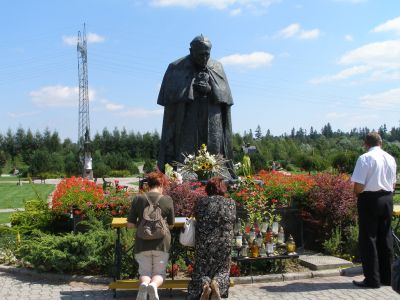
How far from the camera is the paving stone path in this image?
602cm

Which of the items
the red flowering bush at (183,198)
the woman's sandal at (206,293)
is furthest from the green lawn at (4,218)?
the woman's sandal at (206,293)

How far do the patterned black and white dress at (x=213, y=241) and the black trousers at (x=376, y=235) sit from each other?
70.2 inches

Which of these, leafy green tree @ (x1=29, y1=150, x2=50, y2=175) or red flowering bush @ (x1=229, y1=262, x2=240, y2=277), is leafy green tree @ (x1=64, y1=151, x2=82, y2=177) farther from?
red flowering bush @ (x1=229, y1=262, x2=240, y2=277)

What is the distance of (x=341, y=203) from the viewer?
27.2ft


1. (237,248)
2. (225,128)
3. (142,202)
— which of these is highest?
(225,128)

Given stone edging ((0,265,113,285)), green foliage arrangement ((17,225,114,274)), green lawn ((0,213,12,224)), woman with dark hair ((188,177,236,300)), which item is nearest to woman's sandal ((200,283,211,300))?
woman with dark hair ((188,177,236,300))

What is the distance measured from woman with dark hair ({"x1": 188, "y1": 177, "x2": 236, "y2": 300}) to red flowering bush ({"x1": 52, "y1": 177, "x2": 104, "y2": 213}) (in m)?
3.39

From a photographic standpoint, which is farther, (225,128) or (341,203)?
(225,128)

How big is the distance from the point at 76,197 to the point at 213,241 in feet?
12.5

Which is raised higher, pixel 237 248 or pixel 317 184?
pixel 317 184

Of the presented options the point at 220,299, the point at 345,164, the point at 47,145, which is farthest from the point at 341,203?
the point at 47,145

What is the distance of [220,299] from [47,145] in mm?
56503

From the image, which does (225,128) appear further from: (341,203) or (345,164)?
(345,164)

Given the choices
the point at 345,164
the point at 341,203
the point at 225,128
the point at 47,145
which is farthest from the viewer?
the point at 47,145
